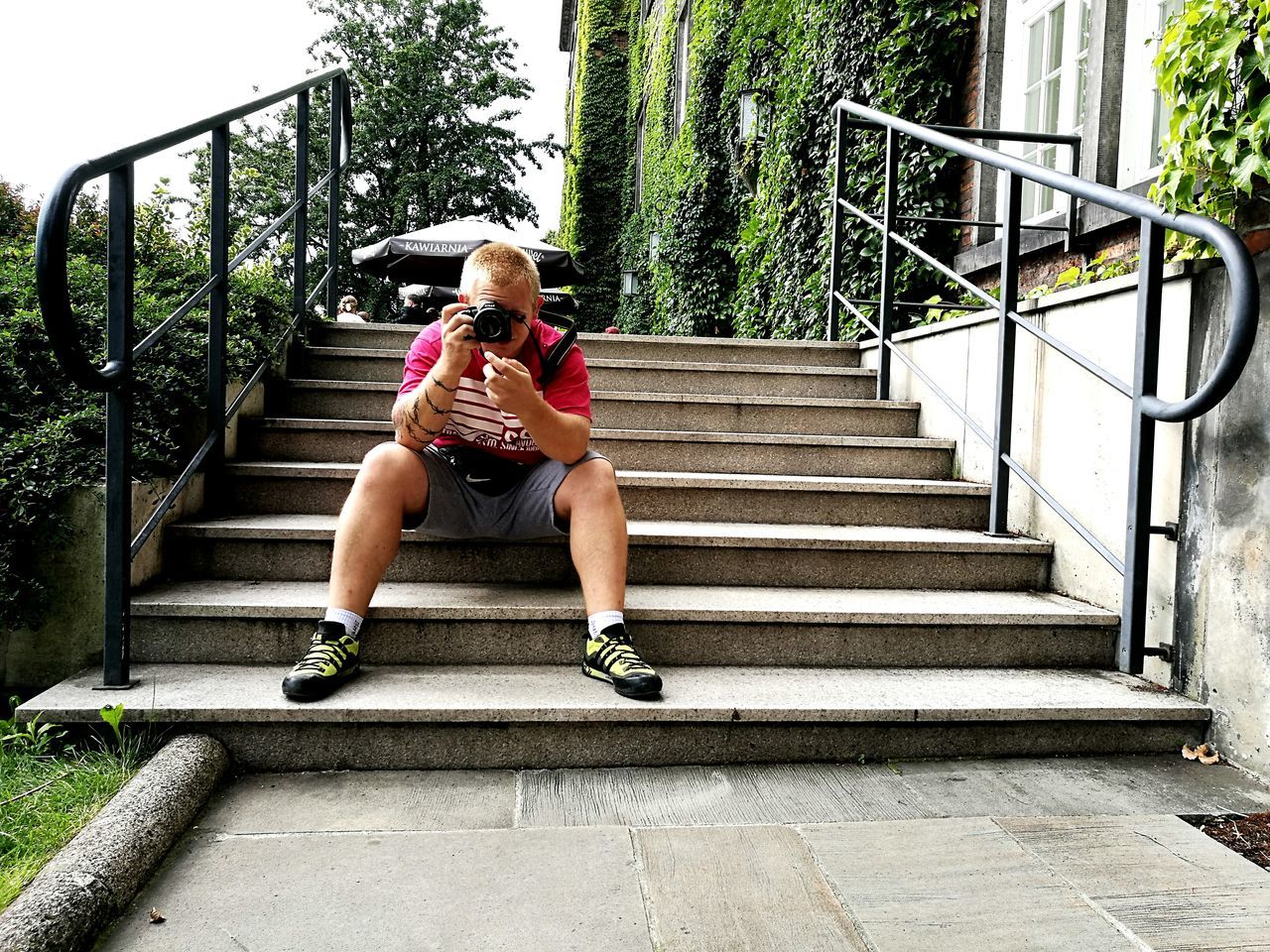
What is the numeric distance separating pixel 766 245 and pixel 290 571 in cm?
504

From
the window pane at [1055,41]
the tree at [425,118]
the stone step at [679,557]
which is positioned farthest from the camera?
the tree at [425,118]

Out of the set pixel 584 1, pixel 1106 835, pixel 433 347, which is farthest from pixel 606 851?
pixel 584 1

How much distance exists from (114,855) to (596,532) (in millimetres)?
1171

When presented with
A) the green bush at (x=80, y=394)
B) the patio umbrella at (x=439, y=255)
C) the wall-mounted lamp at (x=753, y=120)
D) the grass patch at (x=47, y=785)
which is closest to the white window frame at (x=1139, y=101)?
the wall-mounted lamp at (x=753, y=120)

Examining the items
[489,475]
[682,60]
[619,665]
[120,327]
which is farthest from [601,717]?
[682,60]

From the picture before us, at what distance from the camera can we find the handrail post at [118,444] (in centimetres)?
190

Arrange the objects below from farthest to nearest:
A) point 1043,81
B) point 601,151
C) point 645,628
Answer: point 601,151
point 1043,81
point 645,628

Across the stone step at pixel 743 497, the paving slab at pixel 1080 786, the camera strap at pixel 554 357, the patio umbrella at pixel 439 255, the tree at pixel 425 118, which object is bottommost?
the paving slab at pixel 1080 786

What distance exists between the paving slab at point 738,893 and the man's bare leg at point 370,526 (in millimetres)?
904

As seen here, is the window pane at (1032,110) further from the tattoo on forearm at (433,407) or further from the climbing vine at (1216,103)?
the tattoo on forearm at (433,407)

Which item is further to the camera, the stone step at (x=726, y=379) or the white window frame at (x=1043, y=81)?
the white window frame at (x=1043, y=81)

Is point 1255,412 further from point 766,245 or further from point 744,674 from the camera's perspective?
point 766,245

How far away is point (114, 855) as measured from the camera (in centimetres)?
137

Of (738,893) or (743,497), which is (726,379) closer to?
(743,497)
